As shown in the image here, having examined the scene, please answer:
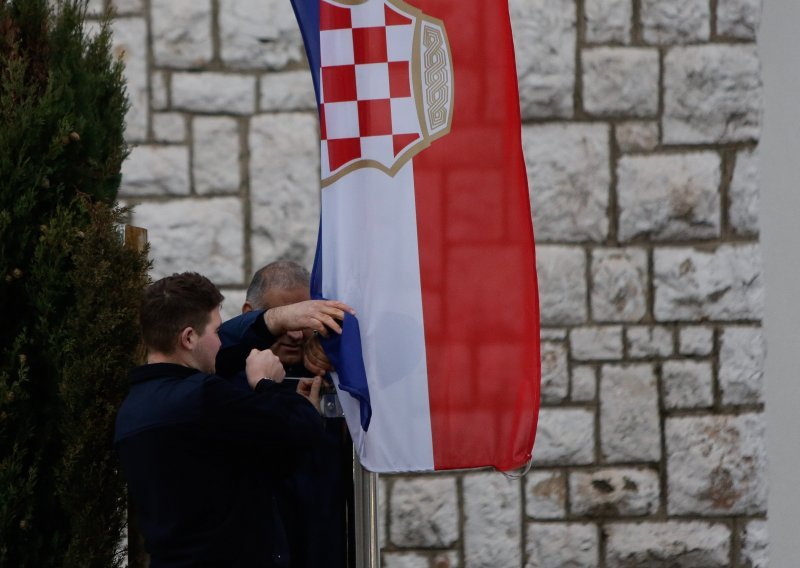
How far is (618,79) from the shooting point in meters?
4.98

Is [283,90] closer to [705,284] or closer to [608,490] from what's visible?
[705,284]

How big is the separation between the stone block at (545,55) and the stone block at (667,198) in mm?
400

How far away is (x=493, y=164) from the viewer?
290cm

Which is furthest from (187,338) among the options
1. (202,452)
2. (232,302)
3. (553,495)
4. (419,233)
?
(553,495)

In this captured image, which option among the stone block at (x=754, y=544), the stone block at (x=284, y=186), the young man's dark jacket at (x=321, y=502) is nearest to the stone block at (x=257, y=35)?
the stone block at (x=284, y=186)

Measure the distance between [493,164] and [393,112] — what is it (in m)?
0.29

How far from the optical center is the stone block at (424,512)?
4.91m

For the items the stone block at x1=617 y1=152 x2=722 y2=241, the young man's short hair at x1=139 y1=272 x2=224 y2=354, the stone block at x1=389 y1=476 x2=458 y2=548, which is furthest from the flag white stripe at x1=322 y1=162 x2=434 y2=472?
the stone block at x1=617 y1=152 x2=722 y2=241

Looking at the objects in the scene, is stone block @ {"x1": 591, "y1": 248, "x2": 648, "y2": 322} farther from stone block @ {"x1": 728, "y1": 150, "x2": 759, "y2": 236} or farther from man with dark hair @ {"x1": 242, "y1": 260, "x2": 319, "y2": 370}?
man with dark hair @ {"x1": 242, "y1": 260, "x2": 319, "y2": 370}

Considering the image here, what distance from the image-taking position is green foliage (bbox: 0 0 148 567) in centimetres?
296

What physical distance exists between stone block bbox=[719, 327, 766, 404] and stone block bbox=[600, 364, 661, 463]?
0.31 m

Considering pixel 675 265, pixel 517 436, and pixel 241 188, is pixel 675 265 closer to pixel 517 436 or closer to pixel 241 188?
pixel 241 188

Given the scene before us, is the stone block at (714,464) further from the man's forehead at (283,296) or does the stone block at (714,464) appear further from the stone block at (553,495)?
the man's forehead at (283,296)

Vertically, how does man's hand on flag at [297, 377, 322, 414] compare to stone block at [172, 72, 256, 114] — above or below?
below
